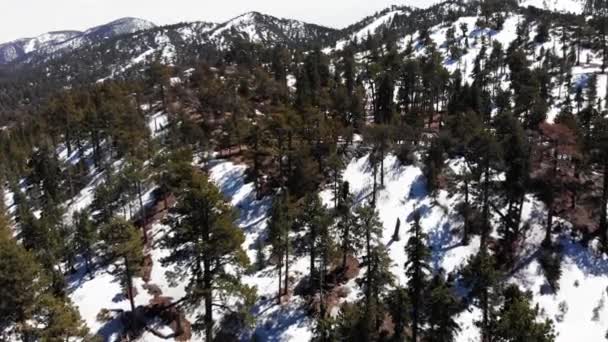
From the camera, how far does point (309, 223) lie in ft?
127

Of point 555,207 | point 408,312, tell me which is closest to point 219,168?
point 408,312

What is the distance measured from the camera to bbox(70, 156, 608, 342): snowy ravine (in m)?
38.7

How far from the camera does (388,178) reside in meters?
58.4

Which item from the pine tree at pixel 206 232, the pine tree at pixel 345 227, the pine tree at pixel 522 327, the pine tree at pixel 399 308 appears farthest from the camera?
Result: the pine tree at pixel 345 227

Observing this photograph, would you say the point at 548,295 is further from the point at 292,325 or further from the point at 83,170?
the point at 83,170

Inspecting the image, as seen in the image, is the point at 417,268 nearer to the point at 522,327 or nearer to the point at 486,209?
the point at 522,327

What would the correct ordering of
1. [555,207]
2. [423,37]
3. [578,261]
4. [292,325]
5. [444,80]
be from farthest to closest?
[423,37], [444,80], [555,207], [578,261], [292,325]

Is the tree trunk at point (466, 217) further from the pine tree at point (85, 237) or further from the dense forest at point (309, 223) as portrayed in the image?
the pine tree at point (85, 237)

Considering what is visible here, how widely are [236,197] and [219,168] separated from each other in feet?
28.7

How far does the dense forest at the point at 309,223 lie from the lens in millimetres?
25344

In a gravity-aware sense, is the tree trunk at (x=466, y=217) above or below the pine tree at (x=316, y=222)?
below

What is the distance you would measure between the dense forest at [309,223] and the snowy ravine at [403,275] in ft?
0.76

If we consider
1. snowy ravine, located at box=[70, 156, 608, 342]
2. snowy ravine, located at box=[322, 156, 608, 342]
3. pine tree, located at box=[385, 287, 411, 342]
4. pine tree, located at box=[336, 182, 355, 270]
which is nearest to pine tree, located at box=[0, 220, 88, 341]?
snowy ravine, located at box=[70, 156, 608, 342]

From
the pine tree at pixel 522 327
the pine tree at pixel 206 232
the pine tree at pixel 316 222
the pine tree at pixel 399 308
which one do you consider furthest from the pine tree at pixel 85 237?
the pine tree at pixel 522 327
